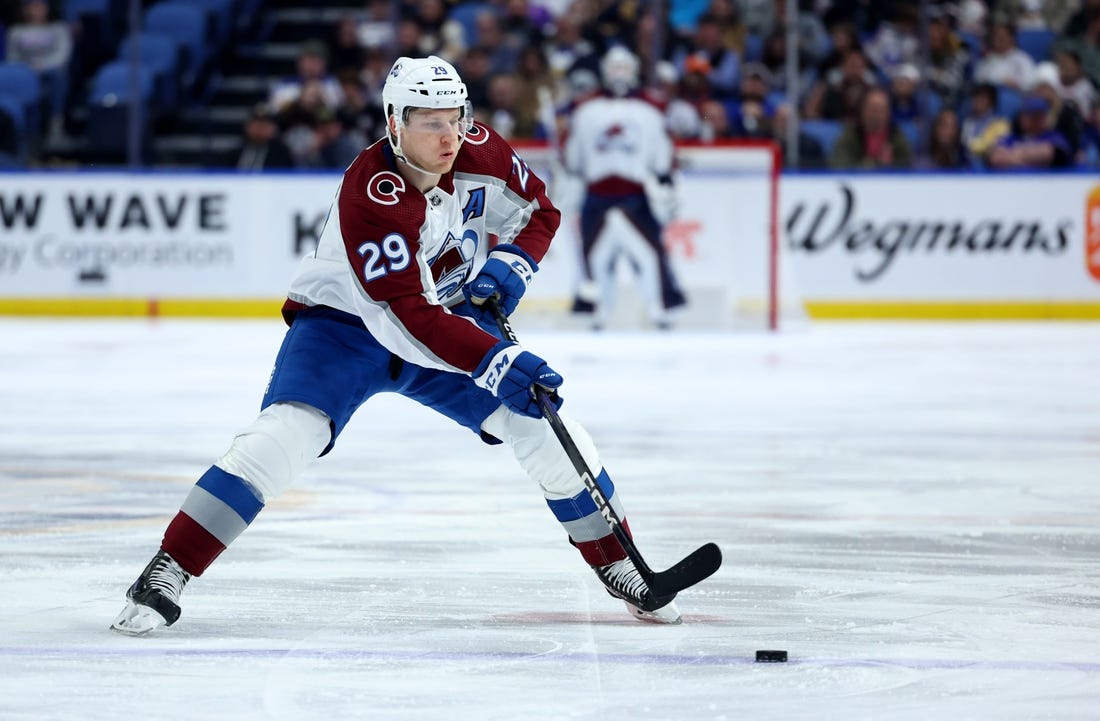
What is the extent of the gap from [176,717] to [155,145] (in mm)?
11423

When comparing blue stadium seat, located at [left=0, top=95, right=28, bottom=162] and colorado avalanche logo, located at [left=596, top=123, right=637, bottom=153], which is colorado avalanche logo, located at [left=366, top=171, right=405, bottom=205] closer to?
colorado avalanche logo, located at [left=596, top=123, right=637, bottom=153]


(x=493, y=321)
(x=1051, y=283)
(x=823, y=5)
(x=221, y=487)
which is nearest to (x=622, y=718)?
(x=221, y=487)

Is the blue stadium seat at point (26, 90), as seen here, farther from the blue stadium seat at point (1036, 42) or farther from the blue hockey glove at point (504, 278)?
the blue hockey glove at point (504, 278)

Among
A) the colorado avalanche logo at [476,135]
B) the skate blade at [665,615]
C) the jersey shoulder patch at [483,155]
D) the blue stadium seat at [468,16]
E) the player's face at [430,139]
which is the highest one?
the player's face at [430,139]

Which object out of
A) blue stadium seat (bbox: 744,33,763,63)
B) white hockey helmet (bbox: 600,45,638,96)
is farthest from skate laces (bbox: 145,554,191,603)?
blue stadium seat (bbox: 744,33,763,63)

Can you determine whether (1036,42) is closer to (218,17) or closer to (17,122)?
(218,17)

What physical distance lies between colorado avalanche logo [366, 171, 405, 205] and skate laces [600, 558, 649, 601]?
0.80 meters

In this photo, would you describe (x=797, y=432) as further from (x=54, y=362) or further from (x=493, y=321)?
(x=54, y=362)

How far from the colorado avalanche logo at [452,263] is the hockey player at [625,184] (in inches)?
309

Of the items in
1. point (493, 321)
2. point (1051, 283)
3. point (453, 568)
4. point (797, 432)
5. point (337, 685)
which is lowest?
point (1051, 283)

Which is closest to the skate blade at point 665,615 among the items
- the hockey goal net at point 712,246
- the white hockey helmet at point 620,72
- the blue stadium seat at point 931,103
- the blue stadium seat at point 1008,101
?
the white hockey helmet at point 620,72

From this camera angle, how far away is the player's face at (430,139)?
142 inches

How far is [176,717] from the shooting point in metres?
2.88

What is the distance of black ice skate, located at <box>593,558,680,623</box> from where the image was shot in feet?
11.9
